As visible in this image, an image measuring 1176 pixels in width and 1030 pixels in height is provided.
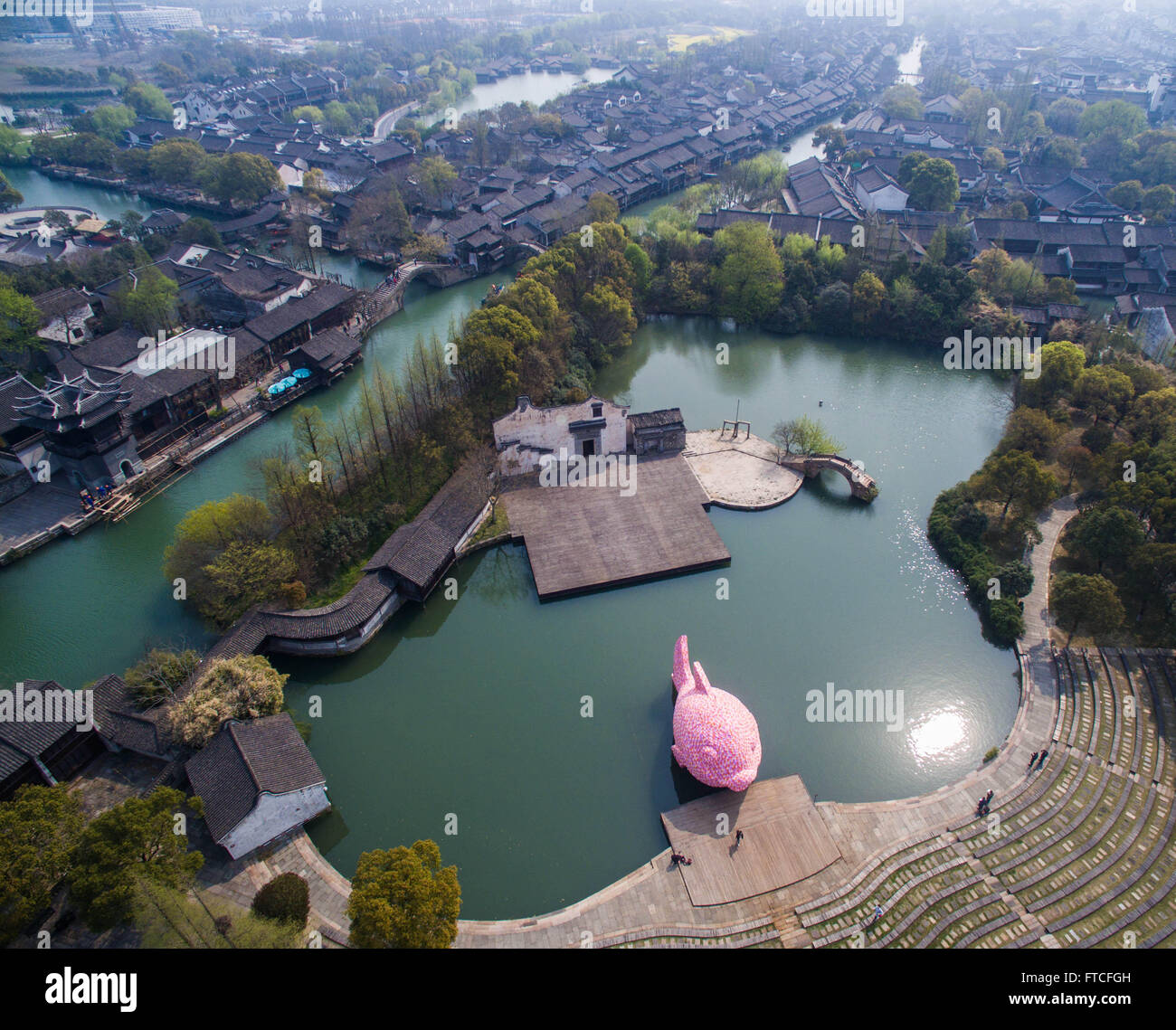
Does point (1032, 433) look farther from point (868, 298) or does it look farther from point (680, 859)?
point (680, 859)

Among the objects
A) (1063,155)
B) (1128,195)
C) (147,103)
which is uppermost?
(147,103)

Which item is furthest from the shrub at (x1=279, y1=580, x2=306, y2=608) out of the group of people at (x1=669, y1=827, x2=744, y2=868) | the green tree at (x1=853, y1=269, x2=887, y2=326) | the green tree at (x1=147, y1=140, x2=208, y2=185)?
the green tree at (x1=147, y1=140, x2=208, y2=185)

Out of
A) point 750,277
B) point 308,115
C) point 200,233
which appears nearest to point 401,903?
point 750,277

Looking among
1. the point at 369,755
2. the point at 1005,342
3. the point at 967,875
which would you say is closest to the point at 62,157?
the point at 369,755

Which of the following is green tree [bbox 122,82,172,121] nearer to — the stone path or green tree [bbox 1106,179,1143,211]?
the stone path

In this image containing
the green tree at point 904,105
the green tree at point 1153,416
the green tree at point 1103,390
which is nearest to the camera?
the green tree at point 1153,416

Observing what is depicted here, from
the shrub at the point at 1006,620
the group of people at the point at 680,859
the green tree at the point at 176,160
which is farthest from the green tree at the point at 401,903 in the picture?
the green tree at the point at 176,160

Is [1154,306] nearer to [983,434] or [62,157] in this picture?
[983,434]

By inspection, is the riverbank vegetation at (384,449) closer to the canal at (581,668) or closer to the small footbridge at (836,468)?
the canal at (581,668)
